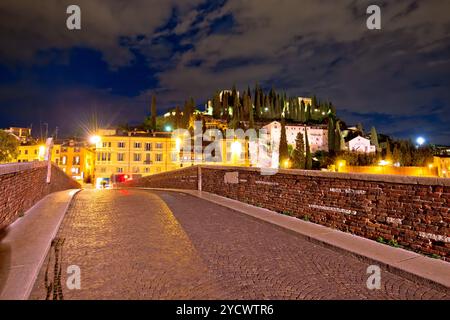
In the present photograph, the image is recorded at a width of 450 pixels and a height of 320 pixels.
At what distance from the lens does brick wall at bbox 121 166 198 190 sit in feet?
72.0

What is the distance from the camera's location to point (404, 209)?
22.2 feet

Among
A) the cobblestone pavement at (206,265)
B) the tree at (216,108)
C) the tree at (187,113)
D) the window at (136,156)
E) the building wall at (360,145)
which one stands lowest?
the cobblestone pavement at (206,265)

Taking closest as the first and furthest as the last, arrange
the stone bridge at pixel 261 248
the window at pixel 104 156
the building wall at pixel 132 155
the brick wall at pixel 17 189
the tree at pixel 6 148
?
the stone bridge at pixel 261 248 < the brick wall at pixel 17 189 < the tree at pixel 6 148 < the window at pixel 104 156 < the building wall at pixel 132 155

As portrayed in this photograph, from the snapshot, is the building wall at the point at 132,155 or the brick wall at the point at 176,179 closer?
the brick wall at the point at 176,179

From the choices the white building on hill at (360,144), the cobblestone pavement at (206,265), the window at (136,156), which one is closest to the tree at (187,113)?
the window at (136,156)

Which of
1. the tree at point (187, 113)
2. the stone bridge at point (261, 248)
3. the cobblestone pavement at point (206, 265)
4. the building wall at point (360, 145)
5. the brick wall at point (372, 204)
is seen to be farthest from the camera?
the building wall at point (360, 145)

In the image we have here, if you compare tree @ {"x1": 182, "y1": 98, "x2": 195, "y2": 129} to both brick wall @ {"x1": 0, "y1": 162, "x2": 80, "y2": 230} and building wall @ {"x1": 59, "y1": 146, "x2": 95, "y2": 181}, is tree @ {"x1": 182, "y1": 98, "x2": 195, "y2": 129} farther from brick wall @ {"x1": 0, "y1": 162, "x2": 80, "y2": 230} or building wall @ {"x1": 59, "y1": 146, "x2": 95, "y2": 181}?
brick wall @ {"x1": 0, "y1": 162, "x2": 80, "y2": 230}

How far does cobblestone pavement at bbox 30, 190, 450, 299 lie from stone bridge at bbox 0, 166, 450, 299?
0.02 m

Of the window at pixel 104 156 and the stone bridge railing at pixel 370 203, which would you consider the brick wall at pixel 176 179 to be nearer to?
the stone bridge railing at pixel 370 203

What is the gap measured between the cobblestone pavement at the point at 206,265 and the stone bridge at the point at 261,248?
0.9 inches

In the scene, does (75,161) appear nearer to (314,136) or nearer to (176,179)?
(176,179)

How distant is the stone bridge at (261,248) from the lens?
4699 mm

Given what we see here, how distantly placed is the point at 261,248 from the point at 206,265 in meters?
1.81
